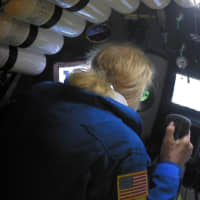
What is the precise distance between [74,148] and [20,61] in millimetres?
732

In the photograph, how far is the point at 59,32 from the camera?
44.1 inches

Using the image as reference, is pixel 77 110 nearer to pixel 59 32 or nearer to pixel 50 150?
pixel 50 150

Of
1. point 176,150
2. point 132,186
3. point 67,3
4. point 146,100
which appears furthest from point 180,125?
point 67,3

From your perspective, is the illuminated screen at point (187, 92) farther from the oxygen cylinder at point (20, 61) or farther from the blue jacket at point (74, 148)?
the oxygen cylinder at point (20, 61)

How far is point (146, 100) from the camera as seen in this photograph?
126 centimetres

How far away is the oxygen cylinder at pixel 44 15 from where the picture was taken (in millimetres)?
834

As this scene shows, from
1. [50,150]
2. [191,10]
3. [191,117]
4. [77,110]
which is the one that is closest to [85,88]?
[77,110]

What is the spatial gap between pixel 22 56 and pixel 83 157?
759mm

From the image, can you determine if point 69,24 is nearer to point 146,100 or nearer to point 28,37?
point 28,37

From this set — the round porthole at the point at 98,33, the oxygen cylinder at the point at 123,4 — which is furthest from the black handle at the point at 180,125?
the round porthole at the point at 98,33

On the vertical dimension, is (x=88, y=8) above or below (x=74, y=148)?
above

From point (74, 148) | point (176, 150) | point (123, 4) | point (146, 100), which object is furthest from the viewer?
point (146, 100)

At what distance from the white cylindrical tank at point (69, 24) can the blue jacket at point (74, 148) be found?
0.55 m

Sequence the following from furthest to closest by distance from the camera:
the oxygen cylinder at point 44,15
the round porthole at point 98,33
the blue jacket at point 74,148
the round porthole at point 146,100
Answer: the round porthole at point 98,33 → the round porthole at point 146,100 → the oxygen cylinder at point 44,15 → the blue jacket at point 74,148
